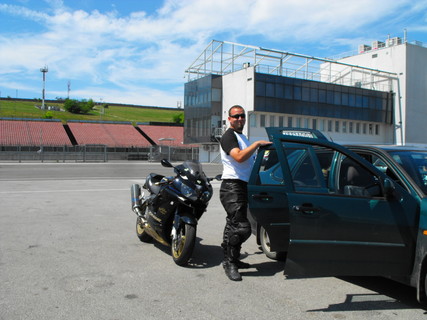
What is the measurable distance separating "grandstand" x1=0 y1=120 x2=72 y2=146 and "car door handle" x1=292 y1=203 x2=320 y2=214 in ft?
200

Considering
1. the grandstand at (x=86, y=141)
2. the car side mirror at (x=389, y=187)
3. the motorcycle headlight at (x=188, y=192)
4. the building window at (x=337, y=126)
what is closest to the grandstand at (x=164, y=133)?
the grandstand at (x=86, y=141)

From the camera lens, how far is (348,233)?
3.50 metres

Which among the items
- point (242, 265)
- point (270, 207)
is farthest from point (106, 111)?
point (270, 207)

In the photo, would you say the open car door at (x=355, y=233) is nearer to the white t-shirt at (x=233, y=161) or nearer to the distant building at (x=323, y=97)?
the white t-shirt at (x=233, y=161)

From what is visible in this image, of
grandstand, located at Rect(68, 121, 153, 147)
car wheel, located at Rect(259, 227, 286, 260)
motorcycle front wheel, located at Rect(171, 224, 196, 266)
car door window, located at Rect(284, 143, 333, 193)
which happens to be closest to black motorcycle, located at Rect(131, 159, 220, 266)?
motorcycle front wheel, located at Rect(171, 224, 196, 266)

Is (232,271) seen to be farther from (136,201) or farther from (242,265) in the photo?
(136,201)

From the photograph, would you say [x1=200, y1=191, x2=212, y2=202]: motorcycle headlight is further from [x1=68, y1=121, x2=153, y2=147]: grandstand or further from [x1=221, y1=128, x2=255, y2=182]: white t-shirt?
[x1=68, y1=121, x2=153, y2=147]: grandstand

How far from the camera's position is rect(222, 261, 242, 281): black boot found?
440 centimetres

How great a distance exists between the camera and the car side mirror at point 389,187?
3.43 m

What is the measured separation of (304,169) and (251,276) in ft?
4.43

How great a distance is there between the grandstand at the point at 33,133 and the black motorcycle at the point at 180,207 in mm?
58735

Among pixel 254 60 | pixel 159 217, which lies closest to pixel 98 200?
pixel 159 217

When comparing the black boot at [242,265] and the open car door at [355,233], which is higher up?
the open car door at [355,233]

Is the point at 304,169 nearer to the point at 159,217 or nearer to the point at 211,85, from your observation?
the point at 159,217
